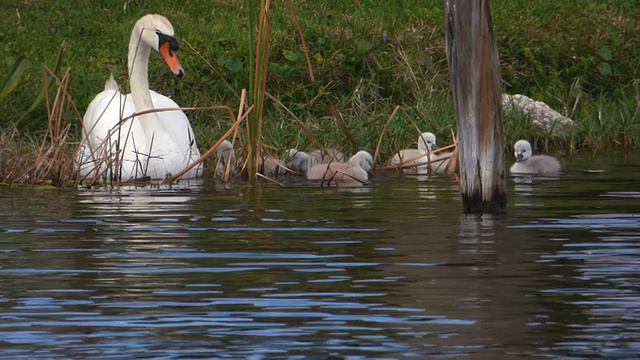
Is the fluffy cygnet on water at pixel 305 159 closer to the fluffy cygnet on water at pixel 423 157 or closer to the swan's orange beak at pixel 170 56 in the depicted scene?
the fluffy cygnet on water at pixel 423 157

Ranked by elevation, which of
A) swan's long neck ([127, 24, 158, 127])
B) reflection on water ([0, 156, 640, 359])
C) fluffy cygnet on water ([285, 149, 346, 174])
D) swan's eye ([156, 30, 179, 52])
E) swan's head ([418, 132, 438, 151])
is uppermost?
swan's eye ([156, 30, 179, 52])

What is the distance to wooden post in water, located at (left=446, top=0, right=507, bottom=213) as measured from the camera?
8.44 m

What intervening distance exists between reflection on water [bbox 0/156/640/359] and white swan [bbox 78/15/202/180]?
3.03 feet

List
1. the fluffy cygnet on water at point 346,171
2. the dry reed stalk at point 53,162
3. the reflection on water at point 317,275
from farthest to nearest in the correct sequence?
1. the fluffy cygnet on water at point 346,171
2. the dry reed stalk at point 53,162
3. the reflection on water at point 317,275

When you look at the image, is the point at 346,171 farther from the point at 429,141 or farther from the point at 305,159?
the point at 429,141

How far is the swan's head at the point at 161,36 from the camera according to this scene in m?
12.9

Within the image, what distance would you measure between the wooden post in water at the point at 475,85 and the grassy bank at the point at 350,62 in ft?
14.7

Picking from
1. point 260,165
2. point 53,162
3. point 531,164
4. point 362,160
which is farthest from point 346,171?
Answer: point 53,162

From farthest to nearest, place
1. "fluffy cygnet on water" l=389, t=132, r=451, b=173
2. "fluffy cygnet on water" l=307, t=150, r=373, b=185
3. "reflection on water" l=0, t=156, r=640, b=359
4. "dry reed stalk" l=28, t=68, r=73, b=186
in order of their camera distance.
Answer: "fluffy cygnet on water" l=389, t=132, r=451, b=173, "fluffy cygnet on water" l=307, t=150, r=373, b=185, "dry reed stalk" l=28, t=68, r=73, b=186, "reflection on water" l=0, t=156, r=640, b=359

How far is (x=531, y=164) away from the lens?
12.2 meters

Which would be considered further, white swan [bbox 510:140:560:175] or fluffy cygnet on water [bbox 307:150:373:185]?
white swan [bbox 510:140:560:175]

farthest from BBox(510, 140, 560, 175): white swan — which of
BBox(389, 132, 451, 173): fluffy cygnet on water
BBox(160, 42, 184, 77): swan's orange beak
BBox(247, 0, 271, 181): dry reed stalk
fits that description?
BBox(160, 42, 184, 77): swan's orange beak

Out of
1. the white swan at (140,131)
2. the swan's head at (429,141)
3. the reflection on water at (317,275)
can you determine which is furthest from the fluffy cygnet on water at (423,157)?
the reflection on water at (317,275)

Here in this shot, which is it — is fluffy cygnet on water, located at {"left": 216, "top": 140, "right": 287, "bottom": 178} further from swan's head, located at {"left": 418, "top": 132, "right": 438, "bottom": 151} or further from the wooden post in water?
the wooden post in water
